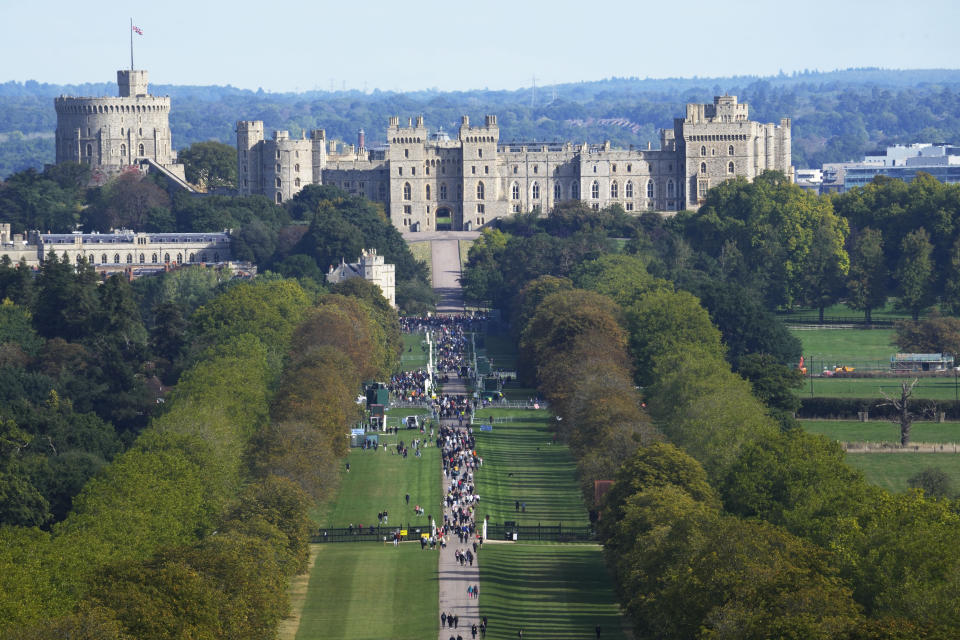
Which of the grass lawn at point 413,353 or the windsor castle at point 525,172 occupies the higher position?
the windsor castle at point 525,172

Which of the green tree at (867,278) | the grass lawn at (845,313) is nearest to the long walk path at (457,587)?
the green tree at (867,278)

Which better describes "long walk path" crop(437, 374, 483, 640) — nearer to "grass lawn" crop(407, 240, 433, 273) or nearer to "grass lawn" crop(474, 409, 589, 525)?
"grass lawn" crop(474, 409, 589, 525)

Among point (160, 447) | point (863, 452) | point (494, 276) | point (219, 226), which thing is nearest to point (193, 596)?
point (160, 447)

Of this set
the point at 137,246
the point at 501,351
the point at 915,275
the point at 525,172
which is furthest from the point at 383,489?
the point at 525,172

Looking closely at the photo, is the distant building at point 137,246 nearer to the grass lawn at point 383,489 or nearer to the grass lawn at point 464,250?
the grass lawn at point 464,250

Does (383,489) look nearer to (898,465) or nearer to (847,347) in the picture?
(898,465)

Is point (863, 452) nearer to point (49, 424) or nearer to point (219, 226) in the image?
point (49, 424)

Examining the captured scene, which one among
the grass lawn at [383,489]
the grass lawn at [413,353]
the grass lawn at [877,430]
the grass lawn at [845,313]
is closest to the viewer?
the grass lawn at [383,489]
